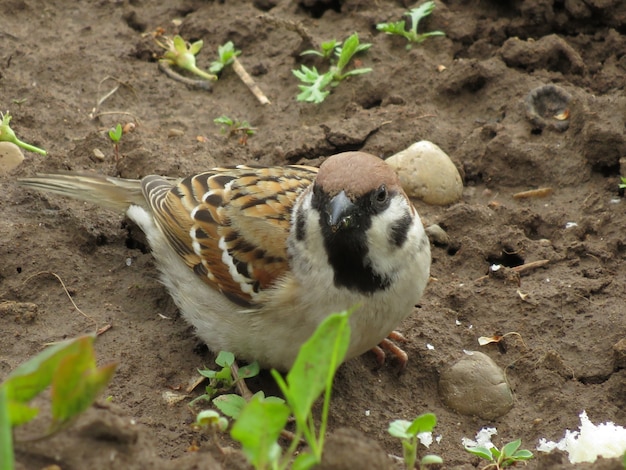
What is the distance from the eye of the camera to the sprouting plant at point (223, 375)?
3568mm

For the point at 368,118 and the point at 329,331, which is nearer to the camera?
the point at 329,331

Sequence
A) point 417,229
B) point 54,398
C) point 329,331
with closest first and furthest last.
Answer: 1. point 54,398
2. point 329,331
3. point 417,229

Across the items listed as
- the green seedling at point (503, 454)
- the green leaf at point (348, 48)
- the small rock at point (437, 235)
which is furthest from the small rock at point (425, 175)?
the green seedling at point (503, 454)

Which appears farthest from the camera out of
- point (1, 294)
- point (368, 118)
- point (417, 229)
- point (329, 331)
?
point (368, 118)

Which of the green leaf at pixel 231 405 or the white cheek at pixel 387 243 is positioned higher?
the white cheek at pixel 387 243

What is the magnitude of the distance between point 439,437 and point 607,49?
289cm

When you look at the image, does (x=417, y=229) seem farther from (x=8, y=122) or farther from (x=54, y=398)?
(x=8, y=122)

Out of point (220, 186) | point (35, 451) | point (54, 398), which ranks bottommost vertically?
point (220, 186)

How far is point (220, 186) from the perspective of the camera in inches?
159

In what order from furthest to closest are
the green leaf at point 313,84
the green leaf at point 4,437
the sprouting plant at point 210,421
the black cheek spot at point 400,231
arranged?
1. the green leaf at point 313,84
2. the black cheek spot at point 400,231
3. the sprouting plant at point 210,421
4. the green leaf at point 4,437

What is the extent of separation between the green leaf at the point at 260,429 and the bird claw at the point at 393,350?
1.65m

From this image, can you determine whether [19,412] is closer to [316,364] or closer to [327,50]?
[316,364]

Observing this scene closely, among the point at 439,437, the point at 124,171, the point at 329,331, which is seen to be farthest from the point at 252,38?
the point at 329,331

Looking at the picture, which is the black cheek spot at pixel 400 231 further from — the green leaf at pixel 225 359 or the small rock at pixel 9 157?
the small rock at pixel 9 157
